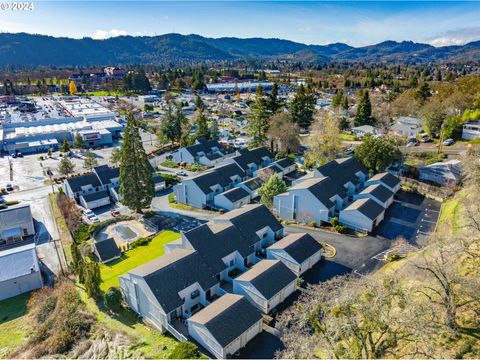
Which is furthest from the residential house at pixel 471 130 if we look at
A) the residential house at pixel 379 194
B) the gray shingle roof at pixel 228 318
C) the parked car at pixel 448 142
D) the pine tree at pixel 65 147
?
the pine tree at pixel 65 147

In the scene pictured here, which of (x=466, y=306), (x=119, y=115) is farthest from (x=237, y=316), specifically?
(x=119, y=115)

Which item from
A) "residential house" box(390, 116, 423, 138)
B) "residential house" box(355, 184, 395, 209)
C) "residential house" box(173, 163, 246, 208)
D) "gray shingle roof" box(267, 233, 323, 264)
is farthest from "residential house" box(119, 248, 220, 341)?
"residential house" box(390, 116, 423, 138)

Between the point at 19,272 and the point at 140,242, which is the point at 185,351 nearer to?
the point at 140,242

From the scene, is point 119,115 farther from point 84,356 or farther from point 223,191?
point 84,356

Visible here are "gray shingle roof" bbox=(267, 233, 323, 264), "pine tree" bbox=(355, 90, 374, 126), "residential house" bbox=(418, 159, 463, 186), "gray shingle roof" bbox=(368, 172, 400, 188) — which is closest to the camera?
"gray shingle roof" bbox=(267, 233, 323, 264)

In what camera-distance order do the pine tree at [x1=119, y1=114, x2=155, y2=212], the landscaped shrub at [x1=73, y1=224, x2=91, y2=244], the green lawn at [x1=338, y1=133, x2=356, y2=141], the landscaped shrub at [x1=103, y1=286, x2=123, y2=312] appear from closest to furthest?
the landscaped shrub at [x1=103, y1=286, x2=123, y2=312] < the landscaped shrub at [x1=73, y1=224, x2=91, y2=244] < the pine tree at [x1=119, y1=114, x2=155, y2=212] < the green lawn at [x1=338, y1=133, x2=356, y2=141]

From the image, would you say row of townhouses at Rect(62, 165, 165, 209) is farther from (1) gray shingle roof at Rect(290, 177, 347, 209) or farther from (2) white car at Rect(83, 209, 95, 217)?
(1) gray shingle roof at Rect(290, 177, 347, 209)

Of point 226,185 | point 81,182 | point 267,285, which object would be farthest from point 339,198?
point 81,182
